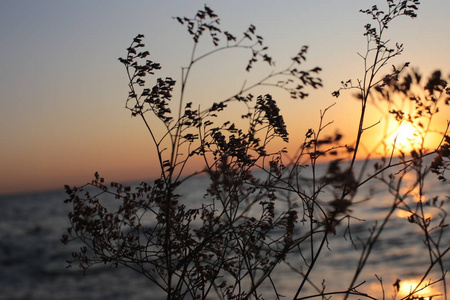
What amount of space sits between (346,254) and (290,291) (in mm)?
3314

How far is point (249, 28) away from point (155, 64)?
467mm

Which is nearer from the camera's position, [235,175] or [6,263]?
[235,175]

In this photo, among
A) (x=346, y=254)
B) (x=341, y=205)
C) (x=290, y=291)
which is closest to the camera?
(x=341, y=205)

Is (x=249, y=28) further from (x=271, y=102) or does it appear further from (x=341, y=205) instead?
(x=341, y=205)

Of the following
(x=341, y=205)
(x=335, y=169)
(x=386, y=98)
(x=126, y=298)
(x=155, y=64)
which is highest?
(x=155, y=64)

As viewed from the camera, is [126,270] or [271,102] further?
[126,270]

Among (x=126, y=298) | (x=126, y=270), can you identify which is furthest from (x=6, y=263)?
(x=126, y=298)

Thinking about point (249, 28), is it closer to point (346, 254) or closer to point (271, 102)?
point (271, 102)

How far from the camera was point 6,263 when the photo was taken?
1877 centimetres

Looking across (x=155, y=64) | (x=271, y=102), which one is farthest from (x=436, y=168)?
(x=155, y=64)

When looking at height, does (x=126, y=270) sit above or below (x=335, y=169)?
below

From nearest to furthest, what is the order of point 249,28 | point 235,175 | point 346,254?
point 249,28, point 235,175, point 346,254

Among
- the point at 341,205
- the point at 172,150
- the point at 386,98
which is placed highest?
the point at 386,98

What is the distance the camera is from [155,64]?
8.54ft
